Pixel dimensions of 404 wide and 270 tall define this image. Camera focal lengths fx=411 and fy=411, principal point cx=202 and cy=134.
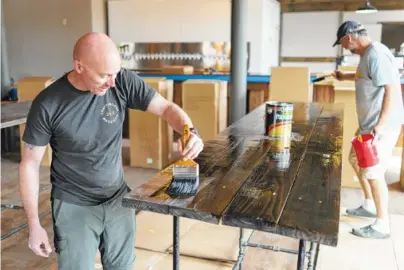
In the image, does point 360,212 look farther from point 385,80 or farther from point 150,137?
point 150,137

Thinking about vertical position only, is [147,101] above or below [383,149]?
above

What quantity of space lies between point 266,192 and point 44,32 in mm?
8835

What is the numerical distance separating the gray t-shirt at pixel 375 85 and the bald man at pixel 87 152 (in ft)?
6.08

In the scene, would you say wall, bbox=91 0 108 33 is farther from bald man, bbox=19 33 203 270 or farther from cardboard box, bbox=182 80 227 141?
bald man, bbox=19 33 203 270

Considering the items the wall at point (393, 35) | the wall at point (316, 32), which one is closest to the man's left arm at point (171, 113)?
the wall at point (316, 32)

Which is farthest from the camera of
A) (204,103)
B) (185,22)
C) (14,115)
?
(185,22)

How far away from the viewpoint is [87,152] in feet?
5.31

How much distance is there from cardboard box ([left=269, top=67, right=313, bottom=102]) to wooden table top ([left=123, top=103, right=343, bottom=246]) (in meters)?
2.56

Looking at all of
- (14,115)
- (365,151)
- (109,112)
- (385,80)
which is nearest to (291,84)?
(385,80)

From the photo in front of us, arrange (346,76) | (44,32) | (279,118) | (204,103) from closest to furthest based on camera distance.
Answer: (279,118) < (346,76) < (204,103) < (44,32)

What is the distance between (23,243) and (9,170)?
7.41ft

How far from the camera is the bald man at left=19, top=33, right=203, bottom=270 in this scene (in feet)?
4.84

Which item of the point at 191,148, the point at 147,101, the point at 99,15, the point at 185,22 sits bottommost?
the point at 191,148

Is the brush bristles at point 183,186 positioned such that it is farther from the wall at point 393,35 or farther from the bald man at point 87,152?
the wall at point 393,35
